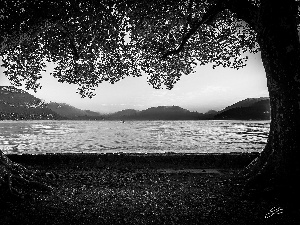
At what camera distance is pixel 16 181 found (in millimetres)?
8188

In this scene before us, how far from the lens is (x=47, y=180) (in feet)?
31.9

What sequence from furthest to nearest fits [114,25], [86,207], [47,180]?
[114,25] < [47,180] < [86,207]

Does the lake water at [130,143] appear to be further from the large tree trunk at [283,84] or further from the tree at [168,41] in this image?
the large tree trunk at [283,84]

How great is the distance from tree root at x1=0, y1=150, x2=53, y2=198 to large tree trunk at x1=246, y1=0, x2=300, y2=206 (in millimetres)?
7537

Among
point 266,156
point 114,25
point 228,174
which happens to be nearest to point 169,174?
point 228,174

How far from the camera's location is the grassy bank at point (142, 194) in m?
6.21

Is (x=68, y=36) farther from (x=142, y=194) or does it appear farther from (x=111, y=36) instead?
(x=142, y=194)

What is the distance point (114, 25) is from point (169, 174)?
7.25 metres

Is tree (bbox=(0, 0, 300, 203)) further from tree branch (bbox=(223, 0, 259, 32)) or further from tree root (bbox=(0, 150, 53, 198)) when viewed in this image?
tree root (bbox=(0, 150, 53, 198))

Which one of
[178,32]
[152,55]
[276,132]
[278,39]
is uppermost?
[178,32]

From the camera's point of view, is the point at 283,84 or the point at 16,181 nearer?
the point at 283,84

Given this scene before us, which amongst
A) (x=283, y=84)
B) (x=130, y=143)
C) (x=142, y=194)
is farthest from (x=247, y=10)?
(x=130, y=143)

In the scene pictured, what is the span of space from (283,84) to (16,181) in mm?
8884

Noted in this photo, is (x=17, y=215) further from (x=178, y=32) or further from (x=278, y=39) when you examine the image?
(x=178, y=32)
